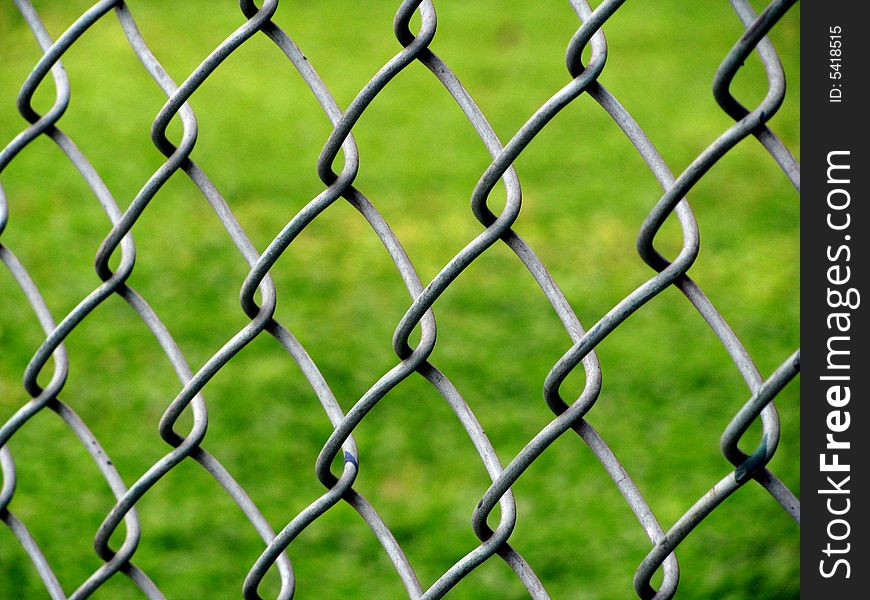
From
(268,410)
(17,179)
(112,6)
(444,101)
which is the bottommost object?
(268,410)

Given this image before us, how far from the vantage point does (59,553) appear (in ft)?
9.20

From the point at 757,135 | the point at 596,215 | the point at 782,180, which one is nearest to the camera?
the point at 757,135

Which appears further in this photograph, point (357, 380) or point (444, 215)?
point (444, 215)

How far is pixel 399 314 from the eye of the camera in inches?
163

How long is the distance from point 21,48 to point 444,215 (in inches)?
Result: 134

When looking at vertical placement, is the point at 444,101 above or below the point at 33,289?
above

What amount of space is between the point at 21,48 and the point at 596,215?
409cm

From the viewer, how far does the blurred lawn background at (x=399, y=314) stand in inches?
115

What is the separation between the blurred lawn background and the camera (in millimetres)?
2914

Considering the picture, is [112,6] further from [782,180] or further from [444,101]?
[444,101]

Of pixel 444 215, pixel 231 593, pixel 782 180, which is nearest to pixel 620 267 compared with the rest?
pixel 444 215

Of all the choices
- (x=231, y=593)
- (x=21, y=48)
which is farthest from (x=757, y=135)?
(x=21, y=48)

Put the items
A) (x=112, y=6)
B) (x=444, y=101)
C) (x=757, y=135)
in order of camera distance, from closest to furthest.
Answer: (x=757, y=135) → (x=112, y=6) → (x=444, y=101)

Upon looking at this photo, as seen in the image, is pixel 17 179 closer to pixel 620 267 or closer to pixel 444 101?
pixel 444 101
